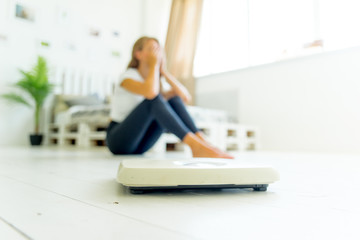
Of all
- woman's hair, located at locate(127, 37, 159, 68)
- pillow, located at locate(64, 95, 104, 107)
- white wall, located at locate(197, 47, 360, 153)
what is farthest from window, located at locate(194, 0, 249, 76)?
woman's hair, located at locate(127, 37, 159, 68)

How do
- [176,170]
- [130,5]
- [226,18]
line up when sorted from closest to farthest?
[176,170] → [226,18] → [130,5]

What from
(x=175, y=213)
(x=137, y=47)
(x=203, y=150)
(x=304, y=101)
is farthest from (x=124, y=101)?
(x=304, y=101)

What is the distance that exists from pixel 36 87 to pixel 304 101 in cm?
299

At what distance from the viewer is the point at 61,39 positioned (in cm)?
400

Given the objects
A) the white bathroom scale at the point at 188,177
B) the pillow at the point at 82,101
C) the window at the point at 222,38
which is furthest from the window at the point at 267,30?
the white bathroom scale at the point at 188,177

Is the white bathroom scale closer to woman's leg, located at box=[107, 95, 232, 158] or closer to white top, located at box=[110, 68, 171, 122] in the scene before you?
woman's leg, located at box=[107, 95, 232, 158]

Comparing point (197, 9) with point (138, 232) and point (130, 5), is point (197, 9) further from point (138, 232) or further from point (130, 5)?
point (138, 232)

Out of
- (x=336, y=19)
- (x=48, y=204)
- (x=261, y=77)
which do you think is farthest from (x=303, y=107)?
(x=48, y=204)

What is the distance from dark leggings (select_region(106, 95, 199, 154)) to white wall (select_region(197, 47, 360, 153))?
1.86m

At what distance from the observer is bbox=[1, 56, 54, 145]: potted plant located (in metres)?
3.40

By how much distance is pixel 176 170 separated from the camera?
60 cm

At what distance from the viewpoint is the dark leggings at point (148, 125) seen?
138cm

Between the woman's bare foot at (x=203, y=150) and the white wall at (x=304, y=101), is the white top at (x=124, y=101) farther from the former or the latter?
the white wall at (x=304, y=101)

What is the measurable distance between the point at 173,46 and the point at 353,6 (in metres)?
2.33
